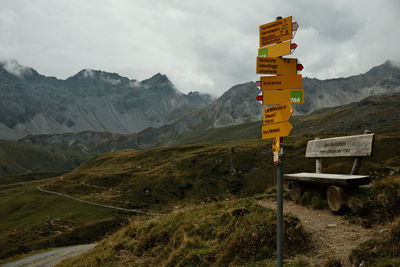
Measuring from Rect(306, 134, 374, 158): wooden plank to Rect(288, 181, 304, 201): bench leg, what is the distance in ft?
5.41

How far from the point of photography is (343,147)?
500 inches

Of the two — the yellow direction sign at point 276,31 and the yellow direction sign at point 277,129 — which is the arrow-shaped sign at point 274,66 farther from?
the yellow direction sign at point 277,129

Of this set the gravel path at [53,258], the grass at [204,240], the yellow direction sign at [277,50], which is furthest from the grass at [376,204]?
the gravel path at [53,258]

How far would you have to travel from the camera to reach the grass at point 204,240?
914 cm

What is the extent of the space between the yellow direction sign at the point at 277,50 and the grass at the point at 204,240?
537 cm

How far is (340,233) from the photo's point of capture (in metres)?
9.55

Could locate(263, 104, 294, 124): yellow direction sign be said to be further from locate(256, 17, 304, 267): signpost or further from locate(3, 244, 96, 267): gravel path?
locate(3, 244, 96, 267): gravel path

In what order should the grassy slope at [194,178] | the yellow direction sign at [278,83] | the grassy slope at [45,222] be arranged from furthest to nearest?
the grassy slope at [194,178] → the grassy slope at [45,222] → the yellow direction sign at [278,83]

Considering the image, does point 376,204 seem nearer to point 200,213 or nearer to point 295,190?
point 295,190

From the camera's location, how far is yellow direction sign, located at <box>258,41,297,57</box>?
6.05 metres

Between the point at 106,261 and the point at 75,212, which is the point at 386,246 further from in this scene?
the point at 75,212

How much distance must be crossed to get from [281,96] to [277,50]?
94 cm

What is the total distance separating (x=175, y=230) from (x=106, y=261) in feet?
8.76

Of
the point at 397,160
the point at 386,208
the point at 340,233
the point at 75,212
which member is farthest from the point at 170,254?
the point at 75,212
